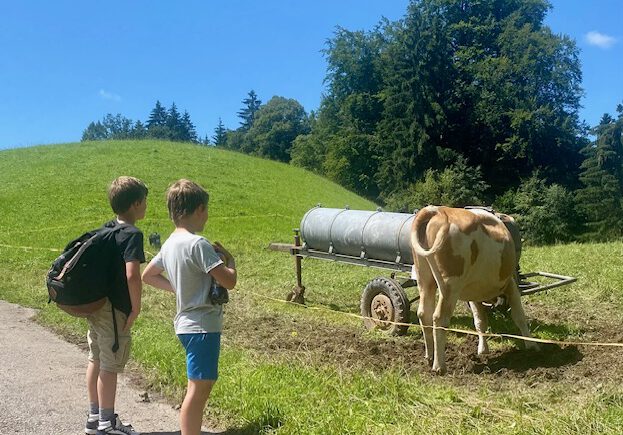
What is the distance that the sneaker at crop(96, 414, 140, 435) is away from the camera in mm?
4270

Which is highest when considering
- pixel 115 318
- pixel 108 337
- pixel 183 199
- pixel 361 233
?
pixel 183 199

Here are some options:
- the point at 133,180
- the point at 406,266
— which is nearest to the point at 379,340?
the point at 406,266

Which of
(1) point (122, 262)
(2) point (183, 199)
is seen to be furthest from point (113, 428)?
(2) point (183, 199)

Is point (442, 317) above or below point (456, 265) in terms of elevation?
below

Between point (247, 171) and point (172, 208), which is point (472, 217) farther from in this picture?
point (247, 171)

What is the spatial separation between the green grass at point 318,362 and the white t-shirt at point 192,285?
1070 mm

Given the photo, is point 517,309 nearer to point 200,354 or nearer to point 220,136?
point 200,354

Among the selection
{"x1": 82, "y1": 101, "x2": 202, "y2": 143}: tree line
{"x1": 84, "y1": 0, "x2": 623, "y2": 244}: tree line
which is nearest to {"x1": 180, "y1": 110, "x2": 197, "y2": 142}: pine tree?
{"x1": 82, "y1": 101, "x2": 202, "y2": 143}: tree line

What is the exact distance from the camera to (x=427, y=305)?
6664 mm

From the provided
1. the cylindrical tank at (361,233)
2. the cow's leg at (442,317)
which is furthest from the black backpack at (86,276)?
the cylindrical tank at (361,233)

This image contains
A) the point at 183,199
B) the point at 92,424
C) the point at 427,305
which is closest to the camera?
the point at 183,199

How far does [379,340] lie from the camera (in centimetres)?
760

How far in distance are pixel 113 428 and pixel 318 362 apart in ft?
8.02

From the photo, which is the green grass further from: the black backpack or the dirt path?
Result: the black backpack
